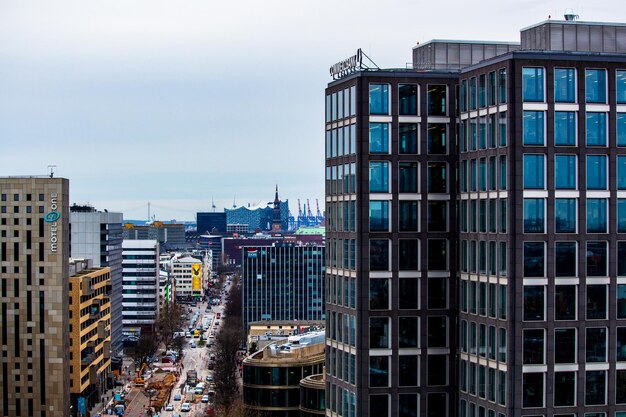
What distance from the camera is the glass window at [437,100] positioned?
222ft

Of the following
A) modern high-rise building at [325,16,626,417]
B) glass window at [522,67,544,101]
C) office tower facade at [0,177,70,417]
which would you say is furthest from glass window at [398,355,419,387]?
office tower facade at [0,177,70,417]

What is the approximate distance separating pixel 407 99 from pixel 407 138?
2617 mm

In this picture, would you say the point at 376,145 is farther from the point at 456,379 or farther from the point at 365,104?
the point at 456,379

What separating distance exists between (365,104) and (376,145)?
2837mm

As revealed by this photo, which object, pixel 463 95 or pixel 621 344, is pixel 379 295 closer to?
pixel 463 95

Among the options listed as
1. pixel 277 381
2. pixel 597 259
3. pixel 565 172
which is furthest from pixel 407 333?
pixel 277 381

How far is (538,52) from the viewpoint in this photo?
194 ft

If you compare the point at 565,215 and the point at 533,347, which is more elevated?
the point at 565,215

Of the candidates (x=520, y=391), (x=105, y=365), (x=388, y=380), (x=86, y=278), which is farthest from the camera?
(x=105, y=365)

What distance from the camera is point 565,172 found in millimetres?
59562

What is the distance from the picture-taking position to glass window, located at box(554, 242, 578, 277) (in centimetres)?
5922

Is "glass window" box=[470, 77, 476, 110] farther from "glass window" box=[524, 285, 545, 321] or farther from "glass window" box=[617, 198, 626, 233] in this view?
"glass window" box=[524, 285, 545, 321]

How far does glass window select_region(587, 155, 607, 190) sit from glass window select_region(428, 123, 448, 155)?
11.0m

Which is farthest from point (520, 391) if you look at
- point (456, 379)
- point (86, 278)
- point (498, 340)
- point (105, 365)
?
point (105, 365)
